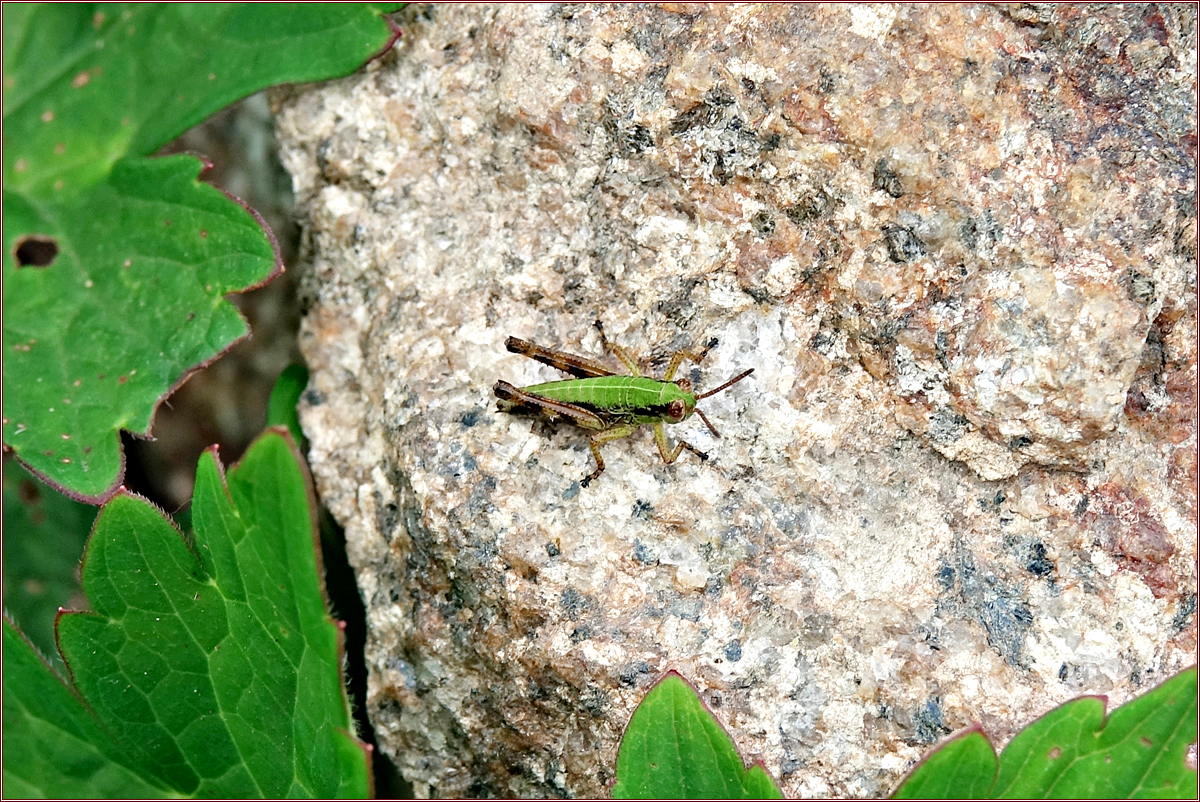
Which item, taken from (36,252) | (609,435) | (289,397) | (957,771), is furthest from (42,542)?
(957,771)

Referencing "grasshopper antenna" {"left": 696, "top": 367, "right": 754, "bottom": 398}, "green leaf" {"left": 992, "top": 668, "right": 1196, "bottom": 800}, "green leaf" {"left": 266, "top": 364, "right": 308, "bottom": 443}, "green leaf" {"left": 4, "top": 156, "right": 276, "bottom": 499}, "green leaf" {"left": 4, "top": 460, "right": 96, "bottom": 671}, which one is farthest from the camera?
"green leaf" {"left": 4, "top": 460, "right": 96, "bottom": 671}

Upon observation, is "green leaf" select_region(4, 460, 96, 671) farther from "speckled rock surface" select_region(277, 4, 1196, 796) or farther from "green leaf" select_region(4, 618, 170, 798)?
"speckled rock surface" select_region(277, 4, 1196, 796)

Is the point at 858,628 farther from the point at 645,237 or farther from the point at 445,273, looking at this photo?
the point at 445,273

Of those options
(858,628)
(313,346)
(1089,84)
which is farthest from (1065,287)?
(313,346)

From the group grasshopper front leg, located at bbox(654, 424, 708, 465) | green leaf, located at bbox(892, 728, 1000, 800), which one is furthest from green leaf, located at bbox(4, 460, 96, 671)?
green leaf, located at bbox(892, 728, 1000, 800)

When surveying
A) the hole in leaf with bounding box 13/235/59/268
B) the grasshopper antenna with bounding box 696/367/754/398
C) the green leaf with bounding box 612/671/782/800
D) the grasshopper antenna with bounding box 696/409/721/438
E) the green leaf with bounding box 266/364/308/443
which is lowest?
the green leaf with bounding box 612/671/782/800

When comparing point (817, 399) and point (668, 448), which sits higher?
point (817, 399)

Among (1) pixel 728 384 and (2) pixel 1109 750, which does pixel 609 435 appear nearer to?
(1) pixel 728 384
